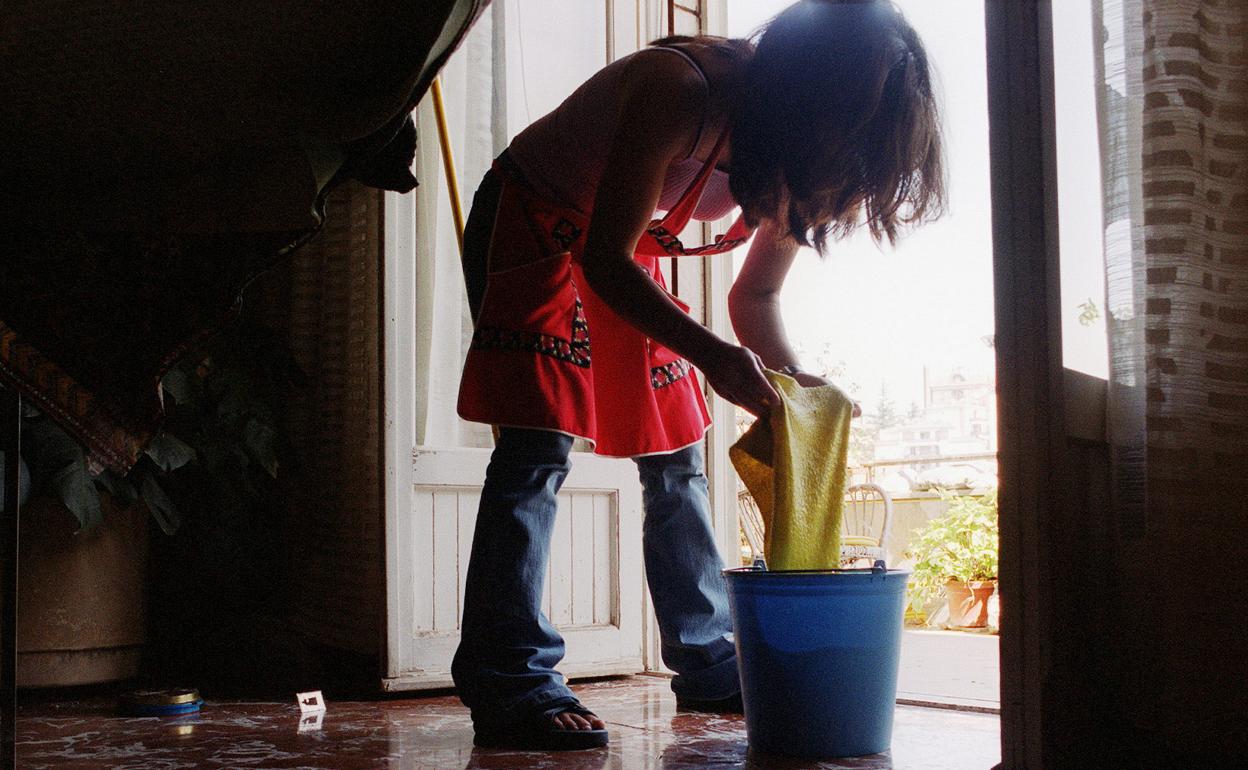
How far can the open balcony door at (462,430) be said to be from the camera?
206 cm

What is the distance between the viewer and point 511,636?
4.83 ft

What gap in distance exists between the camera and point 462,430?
7.48 ft

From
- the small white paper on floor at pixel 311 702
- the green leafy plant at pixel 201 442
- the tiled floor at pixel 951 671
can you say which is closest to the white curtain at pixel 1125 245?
the tiled floor at pixel 951 671

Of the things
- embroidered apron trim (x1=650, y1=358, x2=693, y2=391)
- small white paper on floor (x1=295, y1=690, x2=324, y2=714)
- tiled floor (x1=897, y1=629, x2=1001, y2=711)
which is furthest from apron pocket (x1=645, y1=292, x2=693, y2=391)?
small white paper on floor (x1=295, y1=690, x2=324, y2=714)

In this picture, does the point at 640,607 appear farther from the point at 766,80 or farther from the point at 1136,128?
the point at 1136,128

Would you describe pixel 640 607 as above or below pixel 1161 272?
below

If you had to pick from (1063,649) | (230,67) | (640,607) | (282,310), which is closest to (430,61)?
(230,67)

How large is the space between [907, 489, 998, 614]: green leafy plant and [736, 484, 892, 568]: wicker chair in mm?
Result: 311

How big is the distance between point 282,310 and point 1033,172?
6.23 ft

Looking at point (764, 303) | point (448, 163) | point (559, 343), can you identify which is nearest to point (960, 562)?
point (448, 163)

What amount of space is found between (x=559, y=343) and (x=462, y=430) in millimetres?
792

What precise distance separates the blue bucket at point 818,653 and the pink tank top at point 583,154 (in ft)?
1.81

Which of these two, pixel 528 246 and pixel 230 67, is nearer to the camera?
pixel 230 67

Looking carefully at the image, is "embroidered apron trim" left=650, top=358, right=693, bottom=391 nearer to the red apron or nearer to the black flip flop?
the red apron
